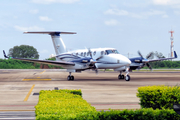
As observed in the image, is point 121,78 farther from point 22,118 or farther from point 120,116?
point 120,116

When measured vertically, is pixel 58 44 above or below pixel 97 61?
above

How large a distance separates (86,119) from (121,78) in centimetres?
3258

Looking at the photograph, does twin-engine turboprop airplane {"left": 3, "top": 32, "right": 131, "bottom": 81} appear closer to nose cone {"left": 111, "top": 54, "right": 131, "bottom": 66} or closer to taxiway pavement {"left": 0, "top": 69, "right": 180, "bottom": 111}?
nose cone {"left": 111, "top": 54, "right": 131, "bottom": 66}

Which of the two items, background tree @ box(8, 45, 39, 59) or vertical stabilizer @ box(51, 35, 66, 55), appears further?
background tree @ box(8, 45, 39, 59)

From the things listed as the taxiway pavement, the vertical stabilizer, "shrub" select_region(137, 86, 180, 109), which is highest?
the vertical stabilizer

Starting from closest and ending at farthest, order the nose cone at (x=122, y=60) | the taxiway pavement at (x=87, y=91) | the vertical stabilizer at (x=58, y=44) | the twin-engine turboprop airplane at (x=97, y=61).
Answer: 1. the taxiway pavement at (x=87, y=91)
2. the nose cone at (x=122, y=60)
3. the twin-engine turboprop airplane at (x=97, y=61)
4. the vertical stabilizer at (x=58, y=44)

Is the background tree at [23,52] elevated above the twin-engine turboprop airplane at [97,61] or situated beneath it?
elevated above

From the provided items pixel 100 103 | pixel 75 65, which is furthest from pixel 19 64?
pixel 100 103

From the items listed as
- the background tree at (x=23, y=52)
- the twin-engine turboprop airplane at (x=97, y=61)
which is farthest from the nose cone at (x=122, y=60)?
the background tree at (x=23, y=52)

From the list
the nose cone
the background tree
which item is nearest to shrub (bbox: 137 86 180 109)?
the nose cone

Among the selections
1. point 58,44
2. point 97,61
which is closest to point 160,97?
point 97,61

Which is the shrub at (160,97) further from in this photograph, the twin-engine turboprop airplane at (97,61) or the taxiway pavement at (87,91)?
the twin-engine turboprop airplane at (97,61)

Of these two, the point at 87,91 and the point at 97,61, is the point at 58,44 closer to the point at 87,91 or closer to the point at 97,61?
the point at 97,61

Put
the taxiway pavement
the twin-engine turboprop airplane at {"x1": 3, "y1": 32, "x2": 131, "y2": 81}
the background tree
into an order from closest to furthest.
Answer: the taxiway pavement < the twin-engine turboprop airplane at {"x1": 3, "y1": 32, "x2": 131, "y2": 81} < the background tree
